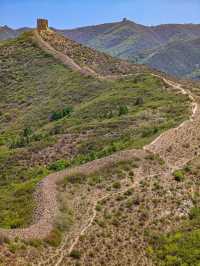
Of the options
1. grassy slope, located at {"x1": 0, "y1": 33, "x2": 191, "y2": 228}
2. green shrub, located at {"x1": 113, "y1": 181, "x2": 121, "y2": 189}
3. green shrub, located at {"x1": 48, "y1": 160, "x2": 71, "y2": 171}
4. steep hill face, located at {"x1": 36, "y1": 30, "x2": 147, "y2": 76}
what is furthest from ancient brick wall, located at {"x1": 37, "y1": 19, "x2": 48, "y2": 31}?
green shrub, located at {"x1": 113, "y1": 181, "x2": 121, "y2": 189}

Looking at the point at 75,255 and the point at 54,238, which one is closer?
the point at 75,255

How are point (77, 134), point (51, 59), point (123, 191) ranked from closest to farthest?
point (123, 191), point (77, 134), point (51, 59)

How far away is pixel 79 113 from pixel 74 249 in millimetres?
37572

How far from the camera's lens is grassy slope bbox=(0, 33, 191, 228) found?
4003 cm

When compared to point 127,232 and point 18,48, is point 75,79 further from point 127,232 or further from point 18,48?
point 127,232

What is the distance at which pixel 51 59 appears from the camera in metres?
86.6

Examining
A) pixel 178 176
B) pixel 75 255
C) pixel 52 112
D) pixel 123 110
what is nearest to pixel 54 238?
pixel 75 255

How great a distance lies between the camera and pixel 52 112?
66250 millimetres

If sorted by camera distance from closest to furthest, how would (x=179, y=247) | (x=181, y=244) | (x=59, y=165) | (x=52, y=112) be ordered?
1. (x=179, y=247)
2. (x=181, y=244)
3. (x=59, y=165)
4. (x=52, y=112)

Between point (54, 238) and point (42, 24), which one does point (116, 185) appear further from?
point (42, 24)

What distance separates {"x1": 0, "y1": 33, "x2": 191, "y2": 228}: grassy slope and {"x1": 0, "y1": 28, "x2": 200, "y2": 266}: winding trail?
0.88 metres

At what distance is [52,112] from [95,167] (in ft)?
111

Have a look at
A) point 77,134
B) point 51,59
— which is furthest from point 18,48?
point 77,134

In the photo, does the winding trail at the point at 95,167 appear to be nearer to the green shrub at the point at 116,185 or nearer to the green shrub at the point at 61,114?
the green shrub at the point at 116,185
